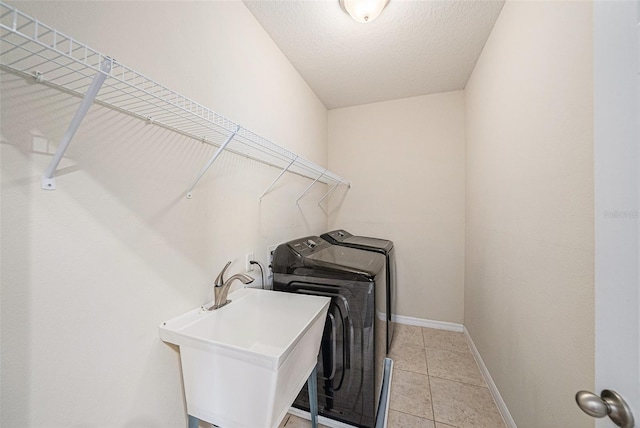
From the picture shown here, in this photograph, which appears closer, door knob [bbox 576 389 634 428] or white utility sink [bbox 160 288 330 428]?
door knob [bbox 576 389 634 428]

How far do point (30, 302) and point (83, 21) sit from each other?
0.90m

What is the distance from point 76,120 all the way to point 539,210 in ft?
6.29

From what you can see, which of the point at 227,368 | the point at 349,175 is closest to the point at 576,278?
the point at 227,368

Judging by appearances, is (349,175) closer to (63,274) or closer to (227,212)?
(227,212)

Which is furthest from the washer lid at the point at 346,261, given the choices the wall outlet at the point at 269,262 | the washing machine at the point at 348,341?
the wall outlet at the point at 269,262

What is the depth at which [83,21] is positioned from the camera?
0.75m

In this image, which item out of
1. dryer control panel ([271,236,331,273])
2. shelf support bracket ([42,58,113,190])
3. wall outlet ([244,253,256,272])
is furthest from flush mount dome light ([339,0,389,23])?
wall outlet ([244,253,256,272])

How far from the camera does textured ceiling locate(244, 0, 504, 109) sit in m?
1.59

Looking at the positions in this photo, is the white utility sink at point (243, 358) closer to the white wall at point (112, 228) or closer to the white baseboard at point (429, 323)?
the white wall at point (112, 228)

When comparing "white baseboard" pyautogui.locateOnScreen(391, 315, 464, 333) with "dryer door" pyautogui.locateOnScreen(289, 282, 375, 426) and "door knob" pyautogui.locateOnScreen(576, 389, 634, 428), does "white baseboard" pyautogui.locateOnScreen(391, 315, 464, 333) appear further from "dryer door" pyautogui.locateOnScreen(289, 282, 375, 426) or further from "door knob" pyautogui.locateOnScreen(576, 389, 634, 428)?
"door knob" pyautogui.locateOnScreen(576, 389, 634, 428)

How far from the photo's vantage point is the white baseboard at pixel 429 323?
2719 mm

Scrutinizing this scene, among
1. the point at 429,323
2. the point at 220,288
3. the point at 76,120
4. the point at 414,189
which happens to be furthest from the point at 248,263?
the point at 429,323

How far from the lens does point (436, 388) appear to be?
1.85 metres

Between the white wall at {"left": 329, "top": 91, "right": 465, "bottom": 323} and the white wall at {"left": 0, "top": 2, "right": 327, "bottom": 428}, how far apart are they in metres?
1.94
